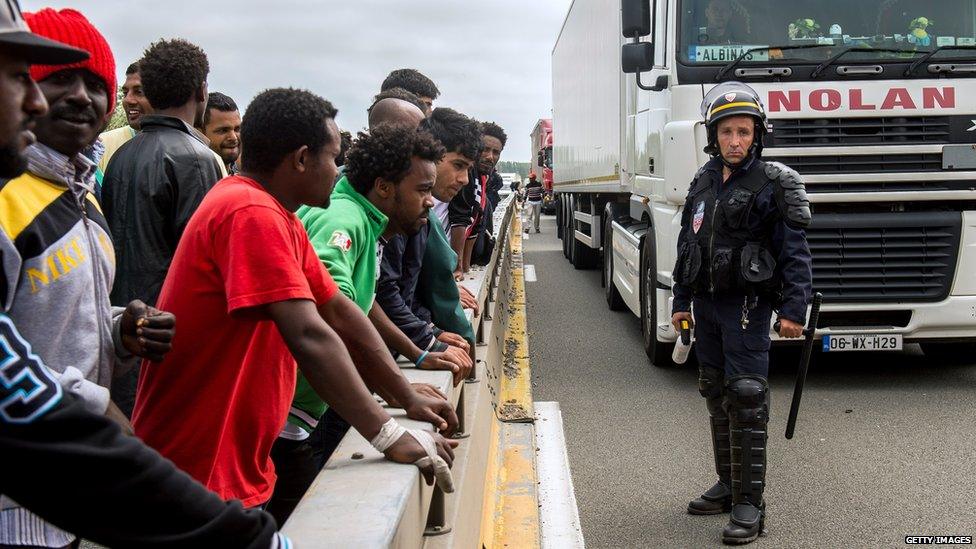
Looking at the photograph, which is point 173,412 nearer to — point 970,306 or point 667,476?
point 667,476

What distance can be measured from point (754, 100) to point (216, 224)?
3.54 metres

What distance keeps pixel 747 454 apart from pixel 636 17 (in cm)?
432

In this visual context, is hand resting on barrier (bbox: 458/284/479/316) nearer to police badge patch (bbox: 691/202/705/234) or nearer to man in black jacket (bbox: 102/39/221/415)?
police badge patch (bbox: 691/202/705/234)

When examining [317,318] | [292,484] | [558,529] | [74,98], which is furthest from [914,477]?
[74,98]

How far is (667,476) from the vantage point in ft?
19.4

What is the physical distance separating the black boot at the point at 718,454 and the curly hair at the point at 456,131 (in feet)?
5.53

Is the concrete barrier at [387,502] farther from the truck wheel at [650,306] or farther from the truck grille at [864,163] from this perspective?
the truck wheel at [650,306]

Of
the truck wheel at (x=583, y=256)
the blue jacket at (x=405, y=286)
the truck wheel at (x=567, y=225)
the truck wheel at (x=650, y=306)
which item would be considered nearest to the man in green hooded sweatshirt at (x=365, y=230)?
the blue jacket at (x=405, y=286)

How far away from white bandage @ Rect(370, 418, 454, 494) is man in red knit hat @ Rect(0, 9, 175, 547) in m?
0.54

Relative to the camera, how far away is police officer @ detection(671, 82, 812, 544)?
4.96 metres

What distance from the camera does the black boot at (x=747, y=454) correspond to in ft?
15.9

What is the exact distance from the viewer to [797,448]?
6.38m

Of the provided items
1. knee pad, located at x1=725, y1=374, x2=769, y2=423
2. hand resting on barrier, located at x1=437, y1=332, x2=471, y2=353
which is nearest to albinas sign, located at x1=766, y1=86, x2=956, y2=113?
knee pad, located at x1=725, y1=374, x2=769, y2=423

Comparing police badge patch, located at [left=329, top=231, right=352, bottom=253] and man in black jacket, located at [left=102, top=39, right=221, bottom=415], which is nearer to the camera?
police badge patch, located at [left=329, top=231, right=352, bottom=253]
